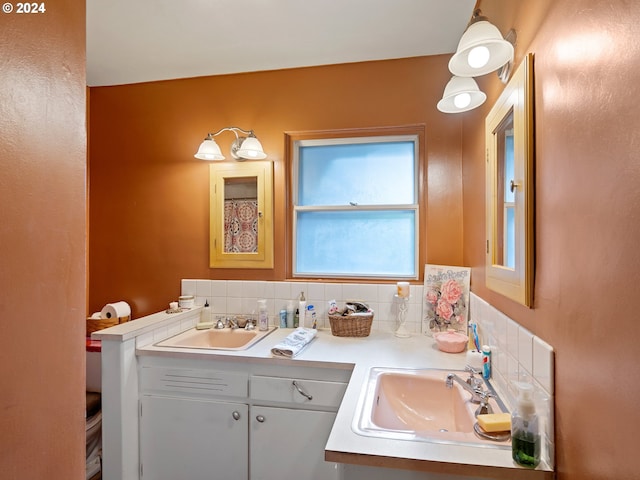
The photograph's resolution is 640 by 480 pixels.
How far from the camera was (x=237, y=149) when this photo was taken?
2188mm

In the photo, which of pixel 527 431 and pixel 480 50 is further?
pixel 480 50

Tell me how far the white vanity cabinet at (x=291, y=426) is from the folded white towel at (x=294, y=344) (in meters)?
0.12

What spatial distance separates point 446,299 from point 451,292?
5cm

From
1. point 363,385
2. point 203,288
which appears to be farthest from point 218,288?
point 363,385

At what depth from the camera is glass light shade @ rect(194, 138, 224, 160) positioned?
2.08m

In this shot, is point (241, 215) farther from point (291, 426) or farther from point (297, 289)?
point (291, 426)

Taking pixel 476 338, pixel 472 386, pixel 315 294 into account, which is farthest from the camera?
pixel 315 294

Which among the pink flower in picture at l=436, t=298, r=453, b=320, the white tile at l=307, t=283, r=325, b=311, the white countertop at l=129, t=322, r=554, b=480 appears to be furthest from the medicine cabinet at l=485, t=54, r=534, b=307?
the white tile at l=307, t=283, r=325, b=311

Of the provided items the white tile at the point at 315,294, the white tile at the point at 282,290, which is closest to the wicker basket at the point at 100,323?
the white tile at the point at 282,290

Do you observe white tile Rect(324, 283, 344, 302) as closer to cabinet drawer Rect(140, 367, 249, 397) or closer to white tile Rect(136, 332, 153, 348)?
cabinet drawer Rect(140, 367, 249, 397)

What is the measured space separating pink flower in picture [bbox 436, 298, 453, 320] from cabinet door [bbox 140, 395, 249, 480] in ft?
3.77

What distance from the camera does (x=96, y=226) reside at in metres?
2.41

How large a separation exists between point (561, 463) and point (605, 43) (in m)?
0.91

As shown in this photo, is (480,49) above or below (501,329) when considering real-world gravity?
above
